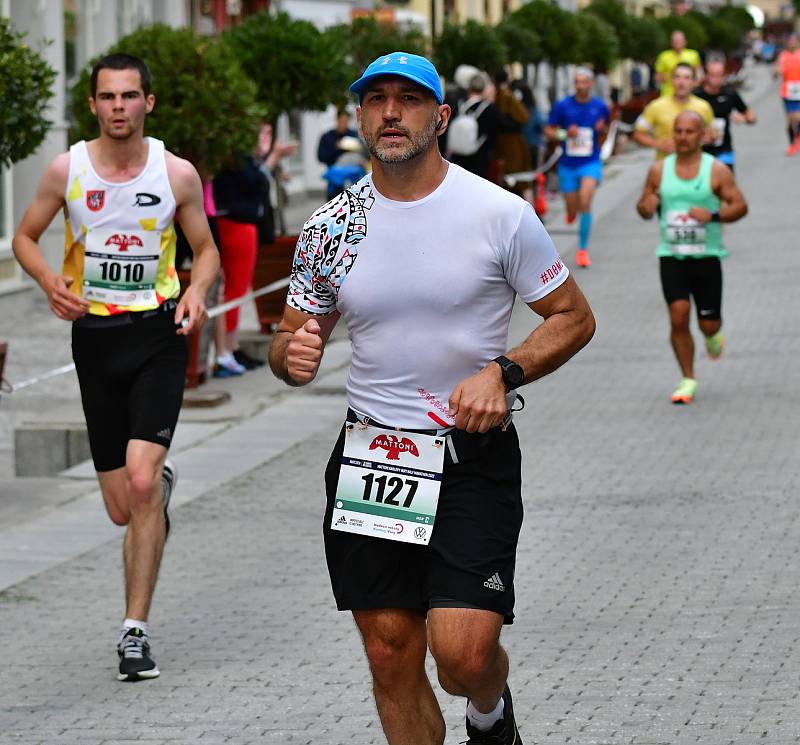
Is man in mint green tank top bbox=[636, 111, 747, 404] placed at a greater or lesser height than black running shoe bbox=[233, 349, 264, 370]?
greater

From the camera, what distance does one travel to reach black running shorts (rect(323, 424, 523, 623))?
462cm

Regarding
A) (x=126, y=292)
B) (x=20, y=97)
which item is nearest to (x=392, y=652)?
(x=126, y=292)

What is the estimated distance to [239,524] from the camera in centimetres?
920

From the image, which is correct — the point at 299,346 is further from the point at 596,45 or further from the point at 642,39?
the point at 642,39

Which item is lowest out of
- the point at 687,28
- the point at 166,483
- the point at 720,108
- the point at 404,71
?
the point at 687,28

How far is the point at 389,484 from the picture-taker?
4.65 metres

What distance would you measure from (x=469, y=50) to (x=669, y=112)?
11.4 m

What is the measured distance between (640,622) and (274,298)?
855 cm

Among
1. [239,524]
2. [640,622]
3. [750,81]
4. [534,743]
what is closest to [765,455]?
[239,524]

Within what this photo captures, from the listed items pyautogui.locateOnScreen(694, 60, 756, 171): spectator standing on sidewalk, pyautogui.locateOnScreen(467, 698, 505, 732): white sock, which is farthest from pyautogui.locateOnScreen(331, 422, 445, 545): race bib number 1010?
pyautogui.locateOnScreen(694, 60, 756, 171): spectator standing on sidewalk

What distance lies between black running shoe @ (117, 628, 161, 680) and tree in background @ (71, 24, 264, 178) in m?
7.14

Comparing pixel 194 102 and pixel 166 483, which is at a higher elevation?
pixel 194 102

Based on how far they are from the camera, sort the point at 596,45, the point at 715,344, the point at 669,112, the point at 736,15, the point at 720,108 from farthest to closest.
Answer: the point at 736,15 → the point at 596,45 → the point at 720,108 → the point at 669,112 → the point at 715,344

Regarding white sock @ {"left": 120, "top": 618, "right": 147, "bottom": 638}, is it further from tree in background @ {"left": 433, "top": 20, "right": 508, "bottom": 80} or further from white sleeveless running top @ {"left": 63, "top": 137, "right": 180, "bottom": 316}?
tree in background @ {"left": 433, "top": 20, "right": 508, "bottom": 80}
